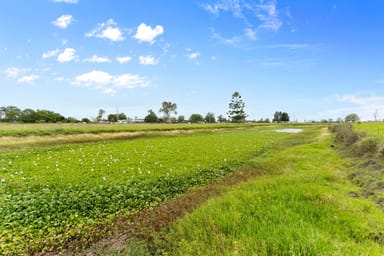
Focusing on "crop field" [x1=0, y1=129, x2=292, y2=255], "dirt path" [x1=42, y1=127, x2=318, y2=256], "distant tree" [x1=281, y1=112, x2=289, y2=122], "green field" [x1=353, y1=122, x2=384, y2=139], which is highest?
"distant tree" [x1=281, y1=112, x2=289, y2=122]

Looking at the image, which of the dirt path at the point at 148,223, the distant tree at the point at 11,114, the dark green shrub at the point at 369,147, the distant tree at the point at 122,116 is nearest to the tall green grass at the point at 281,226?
the dirt path at the point at 148,223

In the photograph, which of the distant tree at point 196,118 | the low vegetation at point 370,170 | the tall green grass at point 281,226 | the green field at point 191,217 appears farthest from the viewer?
the distant tree at point 196,118

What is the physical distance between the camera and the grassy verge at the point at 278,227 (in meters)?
3.05

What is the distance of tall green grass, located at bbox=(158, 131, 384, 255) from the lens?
305cm

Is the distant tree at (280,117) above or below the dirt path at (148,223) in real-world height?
above

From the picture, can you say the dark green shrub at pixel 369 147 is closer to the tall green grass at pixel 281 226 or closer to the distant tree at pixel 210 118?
the tall green grass at pixel 281 226

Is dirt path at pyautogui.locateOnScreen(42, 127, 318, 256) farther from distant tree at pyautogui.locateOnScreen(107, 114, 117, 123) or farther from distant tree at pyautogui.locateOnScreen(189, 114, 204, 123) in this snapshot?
distant tree at pyautogui.locateOnScreen(189, 114, 204, 123)

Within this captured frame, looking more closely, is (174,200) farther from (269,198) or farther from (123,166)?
(123,166)

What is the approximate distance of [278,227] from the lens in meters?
3.52

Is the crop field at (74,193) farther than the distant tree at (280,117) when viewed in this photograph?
No

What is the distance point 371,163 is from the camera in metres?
9.02

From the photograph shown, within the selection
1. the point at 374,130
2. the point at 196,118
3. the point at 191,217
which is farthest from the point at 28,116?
the point at 374,130

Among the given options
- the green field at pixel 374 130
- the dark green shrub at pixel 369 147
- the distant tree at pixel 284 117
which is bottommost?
the dark green shrub at pixel 369 147

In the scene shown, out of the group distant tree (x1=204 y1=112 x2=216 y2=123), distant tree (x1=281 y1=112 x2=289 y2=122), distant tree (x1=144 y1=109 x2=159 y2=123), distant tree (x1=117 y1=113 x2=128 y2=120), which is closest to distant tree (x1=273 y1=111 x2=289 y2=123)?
distant tree (x1=281 y1=112 x2=289 y2=122)
